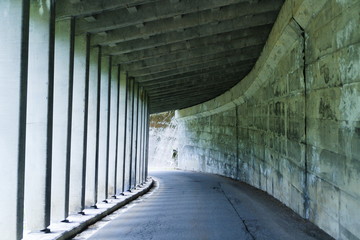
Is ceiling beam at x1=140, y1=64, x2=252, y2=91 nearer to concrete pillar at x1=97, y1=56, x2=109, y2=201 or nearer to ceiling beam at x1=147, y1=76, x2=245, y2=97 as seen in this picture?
ceiling beam at x1=147, y1=76, x2=245, y2=97

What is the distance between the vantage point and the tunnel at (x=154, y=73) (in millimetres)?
4926

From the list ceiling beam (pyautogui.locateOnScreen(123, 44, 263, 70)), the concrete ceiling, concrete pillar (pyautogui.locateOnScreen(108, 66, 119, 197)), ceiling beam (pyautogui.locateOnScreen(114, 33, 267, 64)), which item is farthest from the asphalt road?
ceiling beam (pyautogui.locateOnScreen(123, 44, 263, 70))

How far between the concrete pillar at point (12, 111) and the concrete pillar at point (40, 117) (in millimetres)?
961

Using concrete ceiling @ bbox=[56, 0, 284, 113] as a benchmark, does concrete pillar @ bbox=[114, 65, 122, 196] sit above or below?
below

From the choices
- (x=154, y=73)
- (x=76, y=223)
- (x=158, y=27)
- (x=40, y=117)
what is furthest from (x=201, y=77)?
(x=40, y=117)

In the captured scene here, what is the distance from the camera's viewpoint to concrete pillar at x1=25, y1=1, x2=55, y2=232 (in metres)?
5.88

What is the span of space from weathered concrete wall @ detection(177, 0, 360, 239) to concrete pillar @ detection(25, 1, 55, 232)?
4.09m

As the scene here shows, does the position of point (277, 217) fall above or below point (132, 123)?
below

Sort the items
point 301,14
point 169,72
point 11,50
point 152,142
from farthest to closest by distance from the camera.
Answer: point 152,142 < point 169,72 < point 301,14 < point 11,50

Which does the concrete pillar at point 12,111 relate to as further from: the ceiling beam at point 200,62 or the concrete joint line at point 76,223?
the ceiling beam at point 200,62

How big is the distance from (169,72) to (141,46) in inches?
182

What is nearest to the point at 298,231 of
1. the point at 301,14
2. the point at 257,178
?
A: the point at 301,14

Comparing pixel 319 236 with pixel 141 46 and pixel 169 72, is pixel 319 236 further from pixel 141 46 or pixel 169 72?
pixel 169 72

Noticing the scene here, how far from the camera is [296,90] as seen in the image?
8.16 m
